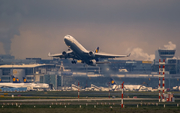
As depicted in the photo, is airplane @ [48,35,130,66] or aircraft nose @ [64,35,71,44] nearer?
aircraft nose @ [64,35,71,44]

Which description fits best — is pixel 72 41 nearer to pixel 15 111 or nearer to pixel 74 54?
pixel 74 54

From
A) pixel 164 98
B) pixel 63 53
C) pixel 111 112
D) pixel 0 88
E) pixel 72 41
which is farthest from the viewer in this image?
pixel 0 88

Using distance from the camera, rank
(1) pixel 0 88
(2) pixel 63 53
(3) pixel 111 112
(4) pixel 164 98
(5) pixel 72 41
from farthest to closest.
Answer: (1) pixel 0 88 → (2) pixel 63 53 → (5) pixel 72 41 → (4) pixel 164 98 → (3) pixel 111 112

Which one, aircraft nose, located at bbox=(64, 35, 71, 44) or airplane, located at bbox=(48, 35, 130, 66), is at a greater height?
aircraft nose, located at bbox=(64, 35, 71, 44)

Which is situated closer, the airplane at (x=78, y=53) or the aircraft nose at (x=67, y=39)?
the aircraft nose at (x=67, y=39)

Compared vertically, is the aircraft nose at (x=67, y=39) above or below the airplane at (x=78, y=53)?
above

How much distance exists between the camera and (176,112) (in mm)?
69562

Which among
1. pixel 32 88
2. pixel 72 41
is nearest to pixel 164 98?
pixel 72 41

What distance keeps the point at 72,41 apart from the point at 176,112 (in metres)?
51.4

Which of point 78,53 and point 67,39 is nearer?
point 67,39

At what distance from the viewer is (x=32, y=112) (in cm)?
6994

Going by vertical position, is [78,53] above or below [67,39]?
below

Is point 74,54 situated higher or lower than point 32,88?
higher

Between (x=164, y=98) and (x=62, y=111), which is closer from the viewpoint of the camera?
(x=62, y=111)
